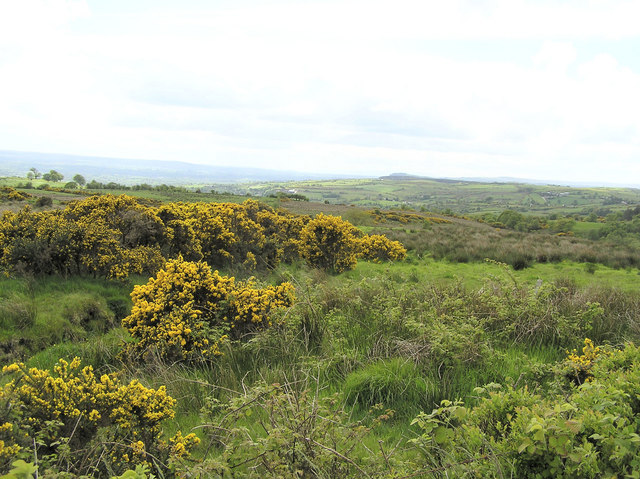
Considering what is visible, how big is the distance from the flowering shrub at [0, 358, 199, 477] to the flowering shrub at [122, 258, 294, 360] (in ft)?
6.07

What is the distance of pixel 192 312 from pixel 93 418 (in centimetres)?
283

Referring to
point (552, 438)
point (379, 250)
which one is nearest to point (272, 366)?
point (552, 438)

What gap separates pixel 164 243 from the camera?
1182 cm

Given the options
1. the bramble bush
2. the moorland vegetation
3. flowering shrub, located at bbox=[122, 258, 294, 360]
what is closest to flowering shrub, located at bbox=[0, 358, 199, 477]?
the moorland vegetation

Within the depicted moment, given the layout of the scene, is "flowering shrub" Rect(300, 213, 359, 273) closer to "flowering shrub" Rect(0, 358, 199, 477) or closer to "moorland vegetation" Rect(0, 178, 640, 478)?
"moorland vegetation" Rect(0, 178, 640, 478)

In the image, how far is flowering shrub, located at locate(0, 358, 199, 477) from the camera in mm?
3117

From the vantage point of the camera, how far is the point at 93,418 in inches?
134

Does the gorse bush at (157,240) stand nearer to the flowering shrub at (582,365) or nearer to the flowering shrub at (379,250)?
the flowering shrub at (379,250)

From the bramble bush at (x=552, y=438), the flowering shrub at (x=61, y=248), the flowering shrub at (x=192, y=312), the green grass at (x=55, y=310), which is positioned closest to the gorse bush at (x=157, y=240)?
the flowering shrub at (x=61, y=248)

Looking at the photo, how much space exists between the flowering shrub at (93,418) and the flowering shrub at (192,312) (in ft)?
6.07

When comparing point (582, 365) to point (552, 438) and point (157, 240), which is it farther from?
point (157, 240)

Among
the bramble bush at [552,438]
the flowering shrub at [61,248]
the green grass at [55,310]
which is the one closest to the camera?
the bramble bush at [552,438]

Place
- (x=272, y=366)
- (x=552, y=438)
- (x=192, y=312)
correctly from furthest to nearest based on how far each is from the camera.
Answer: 1. (x=192, y=312)
2. (x=272, y=366)
3. (x=552, y=438)

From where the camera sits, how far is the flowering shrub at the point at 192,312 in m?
5.79
